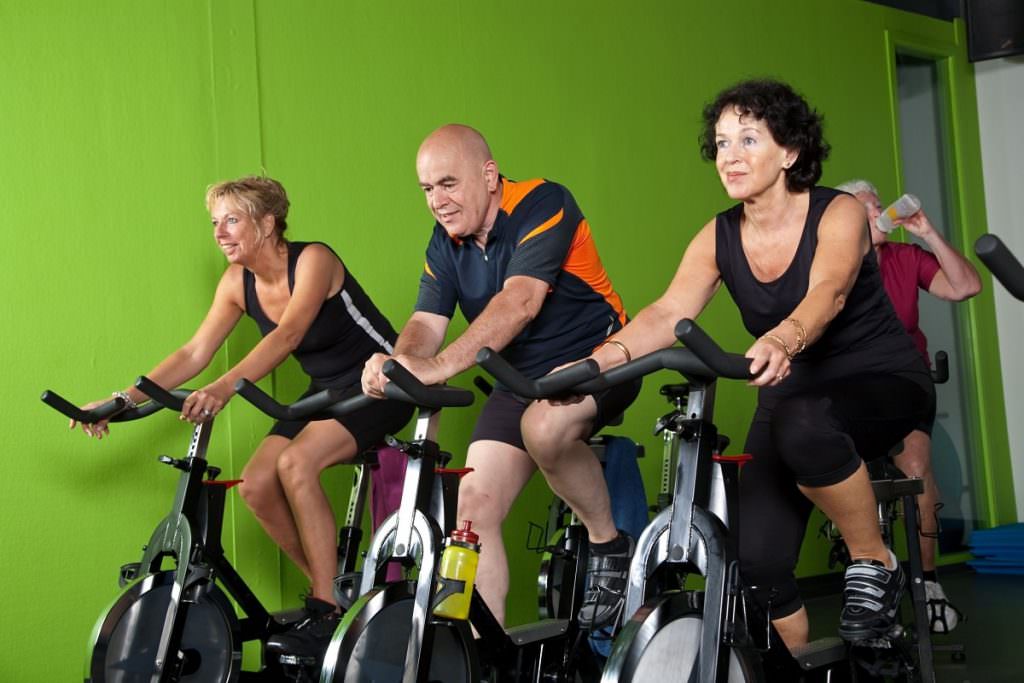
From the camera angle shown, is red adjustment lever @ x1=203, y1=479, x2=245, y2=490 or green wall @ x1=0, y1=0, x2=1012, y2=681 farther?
green wall @ x1=0, y1=0, x2=1012, y2=681

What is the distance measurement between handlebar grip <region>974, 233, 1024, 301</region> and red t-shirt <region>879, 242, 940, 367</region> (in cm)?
292

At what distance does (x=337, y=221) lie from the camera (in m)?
4.29

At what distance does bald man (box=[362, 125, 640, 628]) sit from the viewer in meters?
2.86

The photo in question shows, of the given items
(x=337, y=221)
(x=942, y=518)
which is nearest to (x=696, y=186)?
(x=337, y=221)

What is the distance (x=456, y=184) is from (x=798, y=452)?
1094mm

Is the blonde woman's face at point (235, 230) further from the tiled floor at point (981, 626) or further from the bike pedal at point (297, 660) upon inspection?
the tiled floor at point (981, 626)

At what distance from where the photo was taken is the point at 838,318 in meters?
2.64

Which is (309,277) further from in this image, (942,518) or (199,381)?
(942,518)

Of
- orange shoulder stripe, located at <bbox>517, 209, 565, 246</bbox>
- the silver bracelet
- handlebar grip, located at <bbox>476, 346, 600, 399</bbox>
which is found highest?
orange shoulder stripe, located at <bbox>517, 209, 565, 246</bbox>

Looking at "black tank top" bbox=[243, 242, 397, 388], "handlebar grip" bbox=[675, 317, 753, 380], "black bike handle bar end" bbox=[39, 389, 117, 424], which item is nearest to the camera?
"handlebar grip" bbox=[675, 317, 753, 380]

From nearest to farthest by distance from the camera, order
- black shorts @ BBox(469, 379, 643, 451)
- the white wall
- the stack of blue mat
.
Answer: black shorts @ BBox(469, 379, 643, 451) < the stack of blue mat < the white wall

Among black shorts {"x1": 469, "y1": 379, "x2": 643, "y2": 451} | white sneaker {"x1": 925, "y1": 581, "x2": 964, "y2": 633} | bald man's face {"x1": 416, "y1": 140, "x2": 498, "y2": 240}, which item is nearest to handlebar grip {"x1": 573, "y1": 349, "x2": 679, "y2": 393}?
black shorts {"x1": 469, "y1": 379, "x2": 643, "y2": 451}

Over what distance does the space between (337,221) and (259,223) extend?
0.69 metres

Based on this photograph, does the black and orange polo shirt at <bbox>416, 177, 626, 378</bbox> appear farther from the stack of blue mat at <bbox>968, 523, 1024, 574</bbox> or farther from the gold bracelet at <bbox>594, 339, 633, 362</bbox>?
the stack of blue mat at <bbox>968, 523, 1024, 574</bbox>
